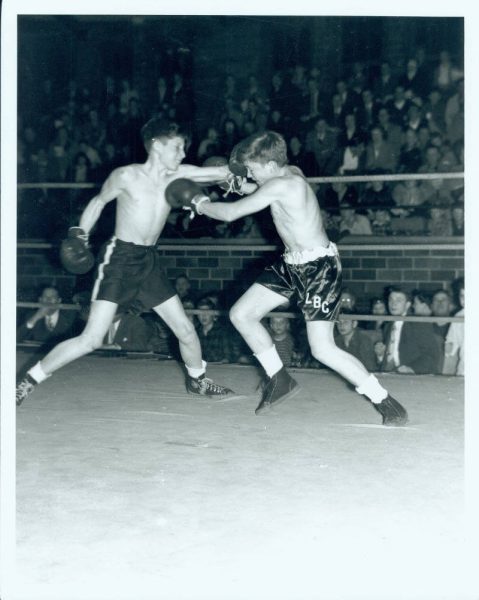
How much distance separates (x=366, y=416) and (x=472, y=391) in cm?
169

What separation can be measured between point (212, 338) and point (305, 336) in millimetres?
729

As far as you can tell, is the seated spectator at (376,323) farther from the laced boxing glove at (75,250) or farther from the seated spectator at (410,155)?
the laced boxing glove at (75,250)

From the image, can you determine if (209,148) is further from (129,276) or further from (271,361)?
(271,361)

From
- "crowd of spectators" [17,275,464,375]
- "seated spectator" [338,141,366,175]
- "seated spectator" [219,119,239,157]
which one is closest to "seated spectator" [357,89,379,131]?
"seated spectator" [338,141,366,175]

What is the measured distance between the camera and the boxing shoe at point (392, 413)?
332cm

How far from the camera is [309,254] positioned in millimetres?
3373

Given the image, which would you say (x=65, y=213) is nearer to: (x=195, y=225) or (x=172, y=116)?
(x=195, y=225)

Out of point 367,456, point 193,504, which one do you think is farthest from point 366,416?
point 193,504

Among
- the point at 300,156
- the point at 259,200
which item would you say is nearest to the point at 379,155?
the point at 300,156

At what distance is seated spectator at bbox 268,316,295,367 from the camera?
5231mm

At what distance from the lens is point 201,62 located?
370 inches

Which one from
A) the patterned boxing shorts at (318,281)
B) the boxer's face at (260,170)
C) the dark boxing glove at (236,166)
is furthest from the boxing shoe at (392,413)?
the dark boxing glove at (236,166)

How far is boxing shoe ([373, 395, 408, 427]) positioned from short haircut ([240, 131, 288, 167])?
3.99ft

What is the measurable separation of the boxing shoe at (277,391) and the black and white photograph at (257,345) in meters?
0.01
